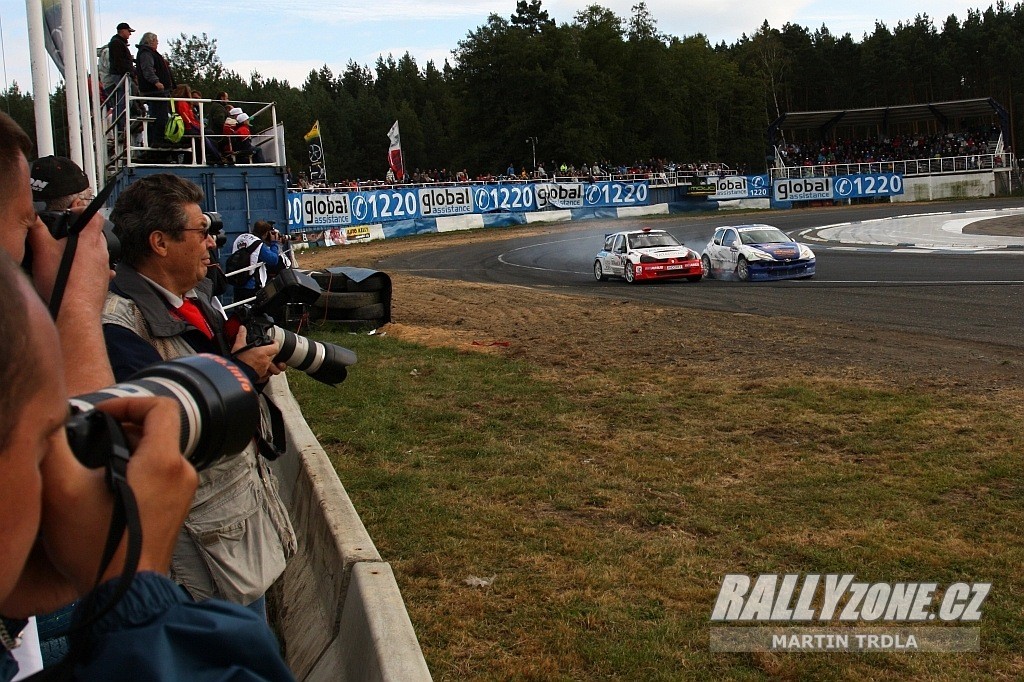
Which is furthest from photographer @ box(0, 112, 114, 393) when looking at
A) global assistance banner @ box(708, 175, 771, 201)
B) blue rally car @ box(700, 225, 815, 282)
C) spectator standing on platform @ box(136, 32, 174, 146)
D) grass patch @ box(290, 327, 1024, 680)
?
global assistance banner @ box(708, 175, 771, 201)

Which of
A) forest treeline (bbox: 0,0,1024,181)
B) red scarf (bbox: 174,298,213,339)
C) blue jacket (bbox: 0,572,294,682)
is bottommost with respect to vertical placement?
blue jacket (bbox: 0,572,294,682)

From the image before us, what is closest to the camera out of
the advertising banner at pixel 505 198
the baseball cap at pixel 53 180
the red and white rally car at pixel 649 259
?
the baseball cap at pixel 53 180

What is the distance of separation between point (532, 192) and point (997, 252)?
1163 inches

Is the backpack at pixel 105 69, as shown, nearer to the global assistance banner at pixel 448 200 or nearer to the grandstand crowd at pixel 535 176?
the global assistance banner at pixel 448 200

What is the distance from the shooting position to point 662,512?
20.7 feet

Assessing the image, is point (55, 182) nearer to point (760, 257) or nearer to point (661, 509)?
point (661, 509)

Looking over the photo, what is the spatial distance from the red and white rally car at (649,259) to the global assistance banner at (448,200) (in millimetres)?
19281

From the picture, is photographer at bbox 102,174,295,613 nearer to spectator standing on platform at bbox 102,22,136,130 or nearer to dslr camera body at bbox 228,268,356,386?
dslr camera body at bbox 228,268,356,386

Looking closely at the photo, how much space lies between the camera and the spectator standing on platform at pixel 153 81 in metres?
16.3

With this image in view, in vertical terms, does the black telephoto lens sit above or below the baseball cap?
below

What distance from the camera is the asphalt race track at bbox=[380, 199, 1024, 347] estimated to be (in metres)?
15.2

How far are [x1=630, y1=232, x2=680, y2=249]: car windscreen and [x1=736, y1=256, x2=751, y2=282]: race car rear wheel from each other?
6.87 ft

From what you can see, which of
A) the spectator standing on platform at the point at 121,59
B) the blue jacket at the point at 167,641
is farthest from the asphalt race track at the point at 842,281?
the blue jacket at the point at 167,641

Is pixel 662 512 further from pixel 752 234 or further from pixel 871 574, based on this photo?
pixel 752 234
